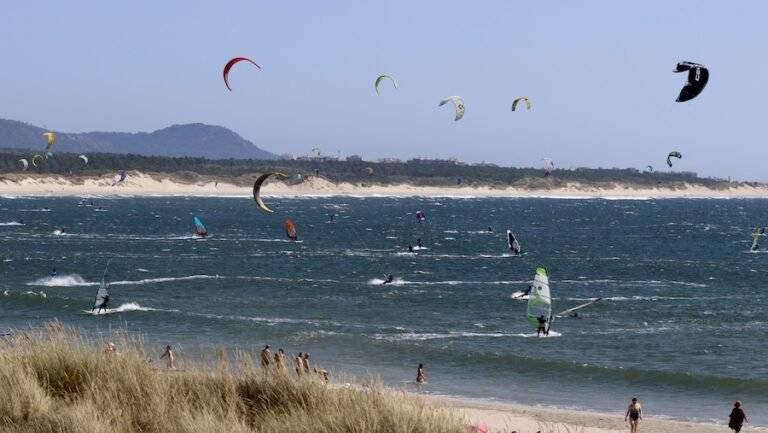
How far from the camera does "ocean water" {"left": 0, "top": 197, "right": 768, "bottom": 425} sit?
2391 cm

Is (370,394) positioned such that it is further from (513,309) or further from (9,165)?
(9,165)

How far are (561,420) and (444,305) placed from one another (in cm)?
1691

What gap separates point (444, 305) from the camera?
3581 cm

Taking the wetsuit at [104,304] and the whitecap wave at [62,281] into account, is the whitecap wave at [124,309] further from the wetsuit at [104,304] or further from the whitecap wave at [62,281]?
the whitecap wave at [62,281]

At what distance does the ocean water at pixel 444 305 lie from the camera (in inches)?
941

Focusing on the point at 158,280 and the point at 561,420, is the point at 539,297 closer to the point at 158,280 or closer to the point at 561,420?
the point at 561,420

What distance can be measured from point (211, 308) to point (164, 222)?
50549mm

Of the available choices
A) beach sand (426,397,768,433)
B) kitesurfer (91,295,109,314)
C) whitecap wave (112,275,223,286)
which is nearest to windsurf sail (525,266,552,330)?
beach sand (426,397,768,433)

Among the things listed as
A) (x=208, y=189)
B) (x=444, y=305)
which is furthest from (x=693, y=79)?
(x=208, y=189)

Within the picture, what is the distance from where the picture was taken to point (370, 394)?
767 cm

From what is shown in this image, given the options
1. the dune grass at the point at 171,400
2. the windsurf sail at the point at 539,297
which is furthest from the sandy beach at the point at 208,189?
the dune grass at the point at 171,400

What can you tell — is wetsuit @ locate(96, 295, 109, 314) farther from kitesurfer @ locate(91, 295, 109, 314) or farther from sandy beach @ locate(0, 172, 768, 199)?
sandy beach @ locate(0, 172, 768, 199)

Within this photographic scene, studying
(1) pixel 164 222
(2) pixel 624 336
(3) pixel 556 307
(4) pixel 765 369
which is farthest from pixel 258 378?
(1) pixel 164 222

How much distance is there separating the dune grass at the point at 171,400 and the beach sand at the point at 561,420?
9.20m
